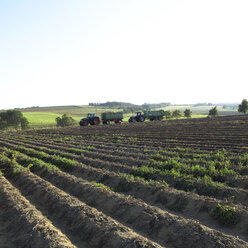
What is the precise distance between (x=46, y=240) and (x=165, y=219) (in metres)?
2.96

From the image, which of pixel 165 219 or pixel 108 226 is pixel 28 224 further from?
pixel 165 219

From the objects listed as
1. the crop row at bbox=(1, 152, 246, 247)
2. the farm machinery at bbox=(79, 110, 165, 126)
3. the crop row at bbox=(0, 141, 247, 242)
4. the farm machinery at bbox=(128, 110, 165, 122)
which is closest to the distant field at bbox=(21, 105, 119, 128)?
the farm machinery at bbox=(79, 110, 165, 126)

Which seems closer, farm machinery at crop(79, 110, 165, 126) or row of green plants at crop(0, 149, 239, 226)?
row of green plants at crop(0, 149, 239, 226)

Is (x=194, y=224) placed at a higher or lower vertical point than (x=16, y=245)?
higher

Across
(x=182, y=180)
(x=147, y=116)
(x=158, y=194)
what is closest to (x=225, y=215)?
(x=158, y=194)

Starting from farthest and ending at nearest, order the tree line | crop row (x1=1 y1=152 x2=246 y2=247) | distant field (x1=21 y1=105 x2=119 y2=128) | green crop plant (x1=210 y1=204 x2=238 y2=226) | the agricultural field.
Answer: distant field (x1=21 y1=105 x2=119 y2=128), the tree line, green crop plant (x1=210 y1=204 x2=238 y2=226), the agricultural field, crop row (x1=1 y1=152 x2=246 y2=247)

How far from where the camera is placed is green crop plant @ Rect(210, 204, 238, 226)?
601 cm

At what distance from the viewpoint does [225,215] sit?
6.12 meters

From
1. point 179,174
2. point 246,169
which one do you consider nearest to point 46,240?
point 179,174

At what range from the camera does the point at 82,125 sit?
4869cm

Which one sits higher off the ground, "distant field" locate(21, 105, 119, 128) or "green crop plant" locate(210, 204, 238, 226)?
"green crop plant" locate(210, 204, 238, 226)

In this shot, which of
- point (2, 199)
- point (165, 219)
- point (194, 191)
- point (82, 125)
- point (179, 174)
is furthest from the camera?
point (82, 125)

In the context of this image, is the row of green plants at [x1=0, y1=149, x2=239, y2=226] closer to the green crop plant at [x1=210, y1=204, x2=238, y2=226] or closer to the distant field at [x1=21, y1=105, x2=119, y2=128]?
the green crop plant at [x1=210, y1=204, x2=238, y2=226]

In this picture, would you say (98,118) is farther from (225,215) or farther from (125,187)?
(225,215)
